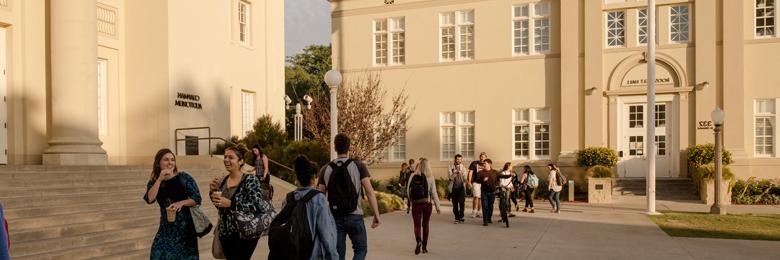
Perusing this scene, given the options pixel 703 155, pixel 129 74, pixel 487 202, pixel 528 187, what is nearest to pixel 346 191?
pixel 487 202

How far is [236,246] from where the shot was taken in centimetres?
688

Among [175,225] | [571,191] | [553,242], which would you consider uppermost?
[175,225]

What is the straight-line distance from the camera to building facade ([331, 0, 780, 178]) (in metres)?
26.9

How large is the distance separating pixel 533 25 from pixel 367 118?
796 centimetres

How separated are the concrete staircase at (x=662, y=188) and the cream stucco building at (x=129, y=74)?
505 inches

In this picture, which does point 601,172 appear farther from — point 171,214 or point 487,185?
point 171,214

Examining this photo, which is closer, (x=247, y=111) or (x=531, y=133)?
(x=247, y=111)

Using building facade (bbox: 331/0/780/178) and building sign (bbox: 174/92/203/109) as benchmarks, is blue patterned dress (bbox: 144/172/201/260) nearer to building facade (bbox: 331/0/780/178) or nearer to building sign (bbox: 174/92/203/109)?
building sign (bbox: 174/92/203/109)

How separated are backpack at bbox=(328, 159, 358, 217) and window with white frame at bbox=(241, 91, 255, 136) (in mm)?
18990

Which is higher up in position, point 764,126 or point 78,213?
point 764,126

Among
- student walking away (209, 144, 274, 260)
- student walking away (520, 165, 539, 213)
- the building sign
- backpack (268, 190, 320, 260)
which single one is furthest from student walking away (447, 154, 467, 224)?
backpack (268, 190, 320, 260)

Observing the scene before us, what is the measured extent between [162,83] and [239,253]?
15677 millimetres

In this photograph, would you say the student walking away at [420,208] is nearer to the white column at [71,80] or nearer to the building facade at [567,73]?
the white column at [71,80]

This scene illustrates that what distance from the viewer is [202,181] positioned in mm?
17812
